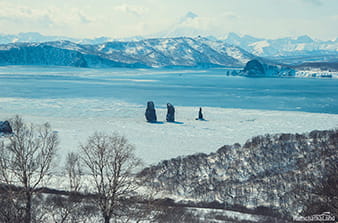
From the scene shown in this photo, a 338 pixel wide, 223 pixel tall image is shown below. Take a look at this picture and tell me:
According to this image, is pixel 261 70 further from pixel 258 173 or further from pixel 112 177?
pixel 112 177

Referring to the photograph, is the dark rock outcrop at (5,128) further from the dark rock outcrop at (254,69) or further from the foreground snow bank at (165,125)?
the dark rock outcrop at (254,69)

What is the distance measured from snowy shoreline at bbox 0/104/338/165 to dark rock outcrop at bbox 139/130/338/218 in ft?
13.4

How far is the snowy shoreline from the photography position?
105 ft

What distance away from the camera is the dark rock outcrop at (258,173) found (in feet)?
65.9

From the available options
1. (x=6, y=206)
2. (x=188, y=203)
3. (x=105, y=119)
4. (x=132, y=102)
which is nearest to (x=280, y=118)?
(x=105, y=119)

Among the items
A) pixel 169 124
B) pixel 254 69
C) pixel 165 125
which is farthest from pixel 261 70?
pixel 165 125

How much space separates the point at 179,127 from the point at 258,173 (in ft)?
59.3

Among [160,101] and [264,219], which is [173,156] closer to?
[264,219]

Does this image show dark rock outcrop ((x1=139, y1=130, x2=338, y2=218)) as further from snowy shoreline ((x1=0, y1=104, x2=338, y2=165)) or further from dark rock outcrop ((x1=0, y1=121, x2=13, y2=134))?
dark rock outcrop ((x1=0, y1=121, x2=13, y2=134))

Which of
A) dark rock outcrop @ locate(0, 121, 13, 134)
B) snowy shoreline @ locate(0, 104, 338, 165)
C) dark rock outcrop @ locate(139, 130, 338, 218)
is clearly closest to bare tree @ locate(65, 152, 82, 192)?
dark rock outcrop @ locate(139, 130, 338, 218)

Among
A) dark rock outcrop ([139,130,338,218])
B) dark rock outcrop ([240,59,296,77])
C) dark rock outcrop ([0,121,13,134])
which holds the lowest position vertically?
dark rock outcrop ([139,130,338,218])

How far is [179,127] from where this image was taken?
41.2 m

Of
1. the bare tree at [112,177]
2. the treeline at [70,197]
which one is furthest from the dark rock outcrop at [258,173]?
the treeline at [70,197]

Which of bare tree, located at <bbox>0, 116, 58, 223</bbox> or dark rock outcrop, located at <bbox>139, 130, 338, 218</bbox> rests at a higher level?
bare tree, located at <bbox>0, 116, 58, 223</bbox>
